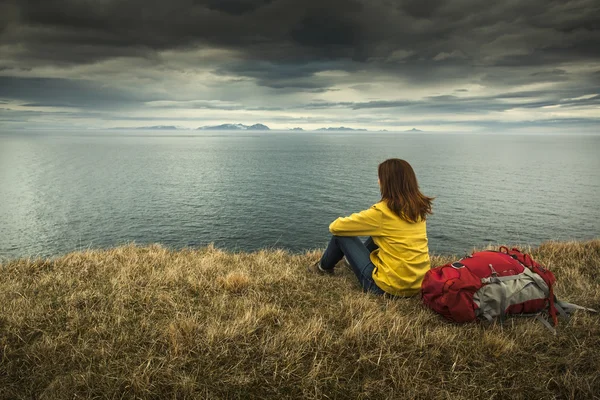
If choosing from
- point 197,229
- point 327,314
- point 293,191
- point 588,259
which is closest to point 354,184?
point 293,191

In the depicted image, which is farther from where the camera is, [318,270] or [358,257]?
[318,270]

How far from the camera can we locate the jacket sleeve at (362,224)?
5.87 m

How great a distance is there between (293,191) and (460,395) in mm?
51785

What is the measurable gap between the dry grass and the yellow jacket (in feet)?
1.18

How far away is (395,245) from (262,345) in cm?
280

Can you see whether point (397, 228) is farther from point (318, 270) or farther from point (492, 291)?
point (318, 270)

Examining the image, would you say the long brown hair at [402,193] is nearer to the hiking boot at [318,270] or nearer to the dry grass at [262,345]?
the dry grass at [262,345]

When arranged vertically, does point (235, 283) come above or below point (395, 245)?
below

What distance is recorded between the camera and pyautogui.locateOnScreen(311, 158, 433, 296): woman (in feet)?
18.9

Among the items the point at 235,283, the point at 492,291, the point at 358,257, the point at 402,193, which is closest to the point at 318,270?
the point at 358,257

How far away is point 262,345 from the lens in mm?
4367

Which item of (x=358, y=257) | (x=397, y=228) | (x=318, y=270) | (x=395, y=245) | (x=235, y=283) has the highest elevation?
(x=397, y=228)

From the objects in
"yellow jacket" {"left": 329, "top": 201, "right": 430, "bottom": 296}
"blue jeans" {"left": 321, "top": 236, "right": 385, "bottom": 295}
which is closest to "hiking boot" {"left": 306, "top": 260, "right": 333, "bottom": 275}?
"blue jeans" {"left": 321, "top": 236, "right": 385, "bottom": 295}

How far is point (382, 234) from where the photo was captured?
5.93 m
